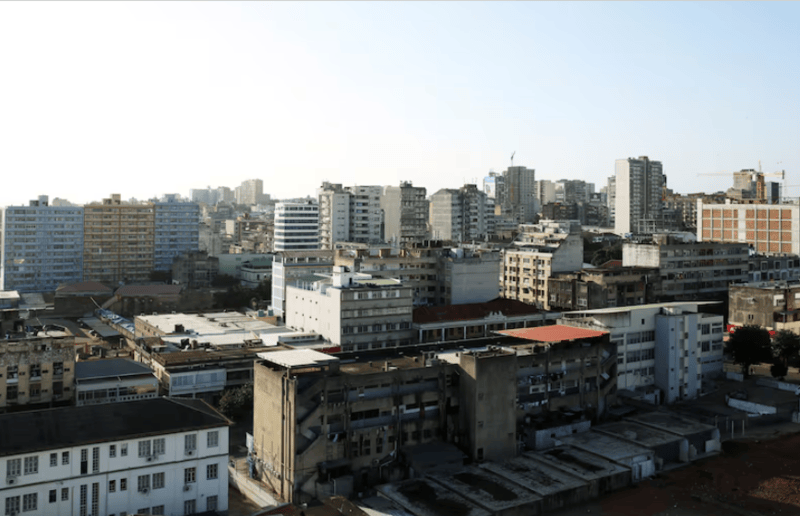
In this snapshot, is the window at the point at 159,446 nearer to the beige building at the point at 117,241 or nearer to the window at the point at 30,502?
the window at the point at 30,502

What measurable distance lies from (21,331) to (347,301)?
22.3 meters

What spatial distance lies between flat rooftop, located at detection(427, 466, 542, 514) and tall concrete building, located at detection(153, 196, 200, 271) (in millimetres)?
91251

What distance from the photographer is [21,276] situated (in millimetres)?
108750

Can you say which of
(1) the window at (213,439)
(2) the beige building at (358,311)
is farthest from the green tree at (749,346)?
(1) the window at (213,439)

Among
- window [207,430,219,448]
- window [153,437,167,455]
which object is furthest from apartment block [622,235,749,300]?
window [153,437,167,455]

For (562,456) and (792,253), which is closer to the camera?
(562,456)

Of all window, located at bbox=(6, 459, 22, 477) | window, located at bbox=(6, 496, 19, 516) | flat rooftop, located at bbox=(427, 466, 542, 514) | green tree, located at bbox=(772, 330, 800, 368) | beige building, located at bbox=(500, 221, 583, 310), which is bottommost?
flat rooftop, located at bbox=(427, 466, 542, 514)

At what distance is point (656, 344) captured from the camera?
55.2 metres

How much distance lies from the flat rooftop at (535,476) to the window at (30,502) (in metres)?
21.3

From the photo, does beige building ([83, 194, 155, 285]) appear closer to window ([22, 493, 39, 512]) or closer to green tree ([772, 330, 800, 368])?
window ([22, 493, 39, 512])

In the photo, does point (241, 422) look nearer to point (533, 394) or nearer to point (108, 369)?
point (108, 369)

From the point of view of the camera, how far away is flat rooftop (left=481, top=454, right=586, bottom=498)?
122 ft

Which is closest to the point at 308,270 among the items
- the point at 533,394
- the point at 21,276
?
the point at 533,394

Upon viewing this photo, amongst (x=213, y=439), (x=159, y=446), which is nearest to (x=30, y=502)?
(x=159, y=446)
